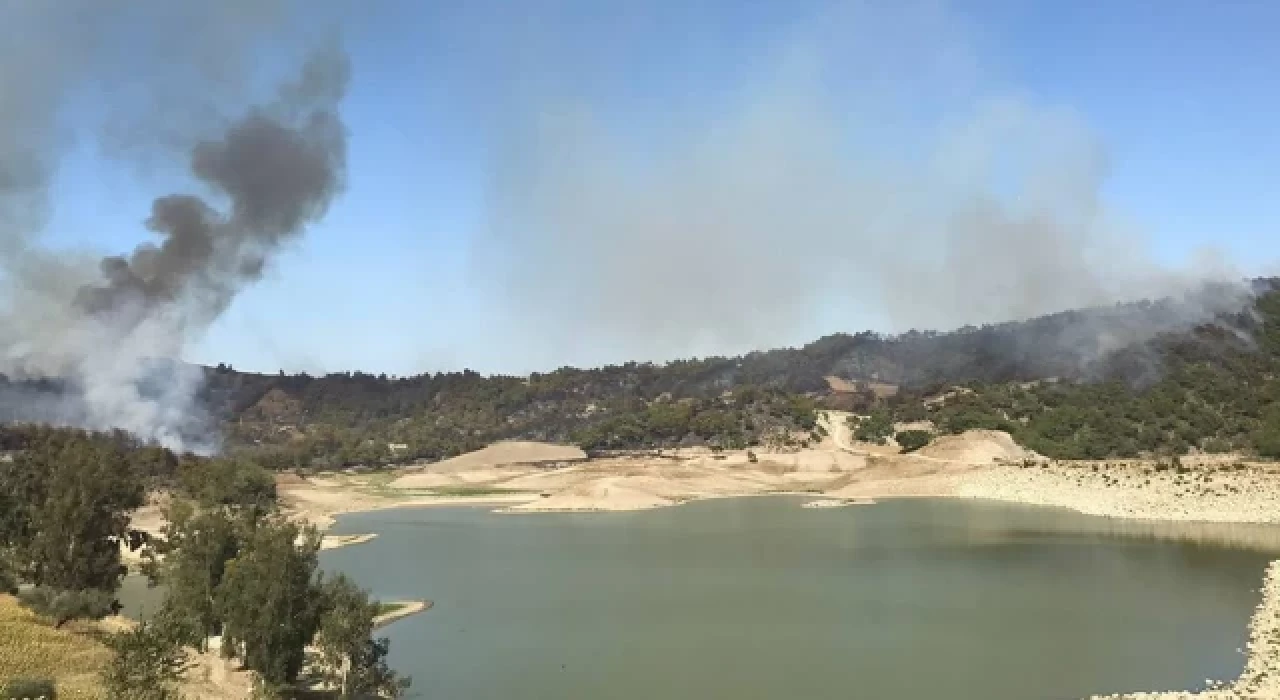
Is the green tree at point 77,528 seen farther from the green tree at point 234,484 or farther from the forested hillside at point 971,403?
the forested hillside at point 971,403

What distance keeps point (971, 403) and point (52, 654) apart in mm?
118755

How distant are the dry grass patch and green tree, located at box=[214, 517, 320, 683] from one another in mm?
3130

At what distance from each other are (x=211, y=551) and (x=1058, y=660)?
26.2 metres

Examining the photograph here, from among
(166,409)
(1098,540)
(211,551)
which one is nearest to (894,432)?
(1098,540)

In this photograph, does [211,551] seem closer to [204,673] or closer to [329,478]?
[204,673]

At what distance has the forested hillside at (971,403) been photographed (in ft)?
364

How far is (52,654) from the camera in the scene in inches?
949

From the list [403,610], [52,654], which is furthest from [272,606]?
[403,610]

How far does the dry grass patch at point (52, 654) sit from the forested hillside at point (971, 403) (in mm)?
100200

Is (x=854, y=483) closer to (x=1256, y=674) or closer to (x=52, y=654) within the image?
(x=1256, y=674)

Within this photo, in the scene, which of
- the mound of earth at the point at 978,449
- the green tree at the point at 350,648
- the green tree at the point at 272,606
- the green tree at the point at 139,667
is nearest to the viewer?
the green tree at the point at 139,667

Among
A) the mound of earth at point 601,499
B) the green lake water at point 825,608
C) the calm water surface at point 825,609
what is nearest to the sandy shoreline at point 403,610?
the green lake water at point 825,608

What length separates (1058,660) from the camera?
30.0 meters

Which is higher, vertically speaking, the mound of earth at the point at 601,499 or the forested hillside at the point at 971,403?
the forested hillside at the point at 971,403
